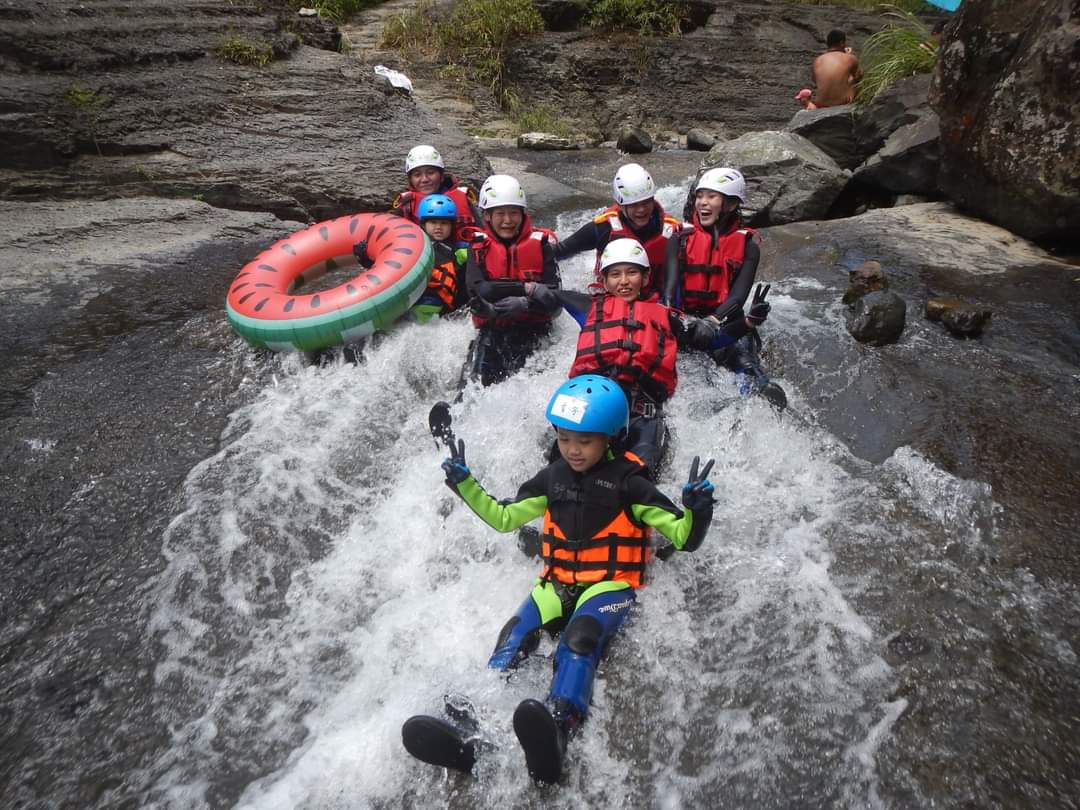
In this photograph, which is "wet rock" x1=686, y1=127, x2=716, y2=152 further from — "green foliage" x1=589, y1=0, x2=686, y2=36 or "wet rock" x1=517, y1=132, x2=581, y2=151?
"green foliage" x1=589, y1=0, x2=686, y2=36

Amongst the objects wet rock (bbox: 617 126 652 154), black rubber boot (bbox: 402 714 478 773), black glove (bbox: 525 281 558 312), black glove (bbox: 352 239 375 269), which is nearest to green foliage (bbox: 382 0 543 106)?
wet rock (bbox: 617 126 652 154)

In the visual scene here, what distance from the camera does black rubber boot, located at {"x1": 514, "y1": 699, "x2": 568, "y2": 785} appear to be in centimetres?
220

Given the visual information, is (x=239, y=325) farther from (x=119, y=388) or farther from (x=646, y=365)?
(x=646, y=365)

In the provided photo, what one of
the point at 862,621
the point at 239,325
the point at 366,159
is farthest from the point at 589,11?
the point at 862,621

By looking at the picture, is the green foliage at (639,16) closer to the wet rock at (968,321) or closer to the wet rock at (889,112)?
the wet rock at (889,112)

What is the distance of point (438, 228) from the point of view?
5621mm

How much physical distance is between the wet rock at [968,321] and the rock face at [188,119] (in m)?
5.84

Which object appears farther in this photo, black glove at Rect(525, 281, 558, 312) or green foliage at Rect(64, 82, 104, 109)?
green foliage at Rect(64, 82, 104, 109)

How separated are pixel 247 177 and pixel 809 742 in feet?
25.8

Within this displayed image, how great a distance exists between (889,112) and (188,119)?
8.64 m

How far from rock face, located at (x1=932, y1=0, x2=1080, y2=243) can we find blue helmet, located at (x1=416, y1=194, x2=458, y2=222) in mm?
4926

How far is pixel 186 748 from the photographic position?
258 centimetres

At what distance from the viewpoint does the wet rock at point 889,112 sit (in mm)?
7746

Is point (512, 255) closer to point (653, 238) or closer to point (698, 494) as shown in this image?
point (653, 238)
